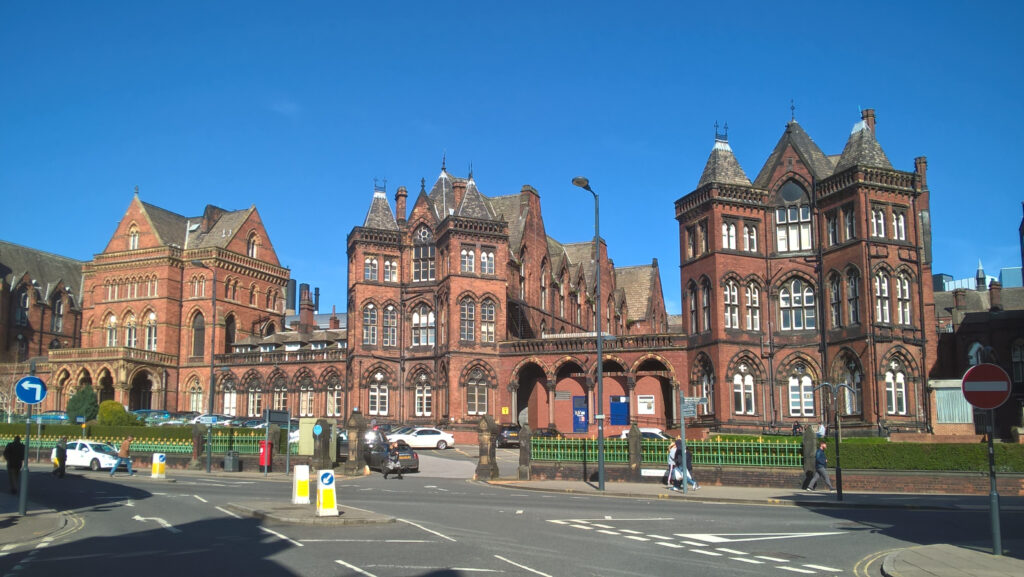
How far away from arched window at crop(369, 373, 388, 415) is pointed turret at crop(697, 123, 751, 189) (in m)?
23.1

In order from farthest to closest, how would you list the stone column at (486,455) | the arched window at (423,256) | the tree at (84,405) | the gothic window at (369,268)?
1. the arched window at (423,256)
2. the gothic window at (369,268)
3. the tree at (84,405)
4. the stone column at (486,455)

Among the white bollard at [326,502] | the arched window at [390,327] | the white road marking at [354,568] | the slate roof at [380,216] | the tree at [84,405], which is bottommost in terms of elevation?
the white road marking at [354,568]

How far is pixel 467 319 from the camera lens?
54.4 m

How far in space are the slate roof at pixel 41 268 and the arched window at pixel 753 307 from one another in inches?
2502

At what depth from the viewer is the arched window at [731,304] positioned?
46.1m

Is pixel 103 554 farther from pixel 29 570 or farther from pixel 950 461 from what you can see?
pixel 950 461

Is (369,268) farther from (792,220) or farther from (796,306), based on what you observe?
(796,306)

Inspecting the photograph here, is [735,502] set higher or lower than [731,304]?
lower

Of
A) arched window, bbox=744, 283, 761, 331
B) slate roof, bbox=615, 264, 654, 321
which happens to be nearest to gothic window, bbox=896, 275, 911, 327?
arched window, bbox=744, 283, 761, 331

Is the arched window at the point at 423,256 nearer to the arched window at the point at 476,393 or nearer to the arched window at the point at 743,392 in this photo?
the arched window at the point at 476,393

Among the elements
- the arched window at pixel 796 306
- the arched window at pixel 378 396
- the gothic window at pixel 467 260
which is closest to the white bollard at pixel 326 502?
the arched window at pixel 796 306

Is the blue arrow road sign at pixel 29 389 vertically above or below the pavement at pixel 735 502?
above

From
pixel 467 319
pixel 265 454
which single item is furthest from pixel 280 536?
pixel 467 319

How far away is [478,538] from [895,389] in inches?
1304
